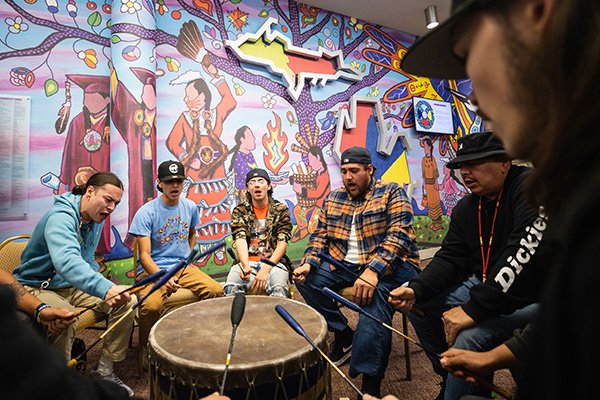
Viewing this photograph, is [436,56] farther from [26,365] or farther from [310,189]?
[310,189]

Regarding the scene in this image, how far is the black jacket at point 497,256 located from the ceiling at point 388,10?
3600 mm

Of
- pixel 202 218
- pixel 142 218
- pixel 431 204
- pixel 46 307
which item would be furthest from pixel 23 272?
pixel 431 204

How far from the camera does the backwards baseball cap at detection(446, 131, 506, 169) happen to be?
1.55 meters

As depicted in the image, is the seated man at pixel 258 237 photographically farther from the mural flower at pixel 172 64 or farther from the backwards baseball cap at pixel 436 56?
the backwards baseball cap at pixel 436 56

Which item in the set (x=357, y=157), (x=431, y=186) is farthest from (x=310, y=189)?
(x=431, y=186)

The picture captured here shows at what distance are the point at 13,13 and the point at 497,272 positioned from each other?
4.10 metres

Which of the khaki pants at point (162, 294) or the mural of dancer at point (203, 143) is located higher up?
the mural of dancer at point (203, 143)

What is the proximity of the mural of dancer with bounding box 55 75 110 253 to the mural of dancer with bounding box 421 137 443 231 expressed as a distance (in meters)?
4.43

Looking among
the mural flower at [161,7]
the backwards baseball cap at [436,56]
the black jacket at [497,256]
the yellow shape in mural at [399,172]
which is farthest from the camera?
the yellow shape in mural at [399,172]

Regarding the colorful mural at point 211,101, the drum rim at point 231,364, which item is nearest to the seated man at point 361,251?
the drum rim at point 231,364

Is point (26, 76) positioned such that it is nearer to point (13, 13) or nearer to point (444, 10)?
point (13, 13)

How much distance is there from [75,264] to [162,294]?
59 cm

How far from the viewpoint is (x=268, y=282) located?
2418 millimetres

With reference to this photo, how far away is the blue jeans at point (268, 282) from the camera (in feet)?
7.69
